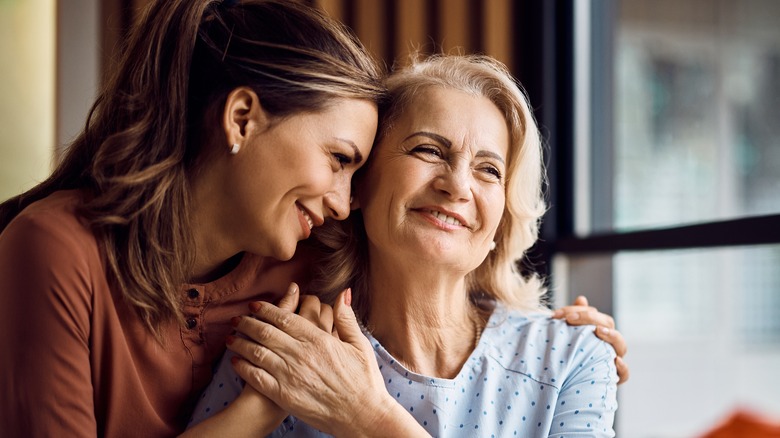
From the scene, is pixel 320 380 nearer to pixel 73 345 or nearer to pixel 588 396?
pixel 73 345

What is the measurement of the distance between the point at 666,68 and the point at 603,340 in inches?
149

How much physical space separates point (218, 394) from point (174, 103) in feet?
1.99

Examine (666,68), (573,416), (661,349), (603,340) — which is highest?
(666,68)

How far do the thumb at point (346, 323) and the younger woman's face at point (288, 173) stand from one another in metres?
0.15

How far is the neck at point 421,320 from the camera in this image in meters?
1.74

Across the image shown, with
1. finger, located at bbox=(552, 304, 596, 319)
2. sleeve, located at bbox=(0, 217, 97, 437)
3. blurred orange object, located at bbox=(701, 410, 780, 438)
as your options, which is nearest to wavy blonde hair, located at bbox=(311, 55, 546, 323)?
finger, located at bbox=(552, 304, 596, 319)

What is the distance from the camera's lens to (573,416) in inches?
63.9

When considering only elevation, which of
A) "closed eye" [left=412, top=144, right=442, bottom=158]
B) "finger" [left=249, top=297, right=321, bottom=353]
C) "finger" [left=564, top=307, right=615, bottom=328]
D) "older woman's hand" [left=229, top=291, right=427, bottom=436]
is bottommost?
"older woman's hand" [left=229, top=291, right=427, bottom=436]

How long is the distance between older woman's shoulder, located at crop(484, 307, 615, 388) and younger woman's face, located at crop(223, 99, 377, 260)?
0.52 meters

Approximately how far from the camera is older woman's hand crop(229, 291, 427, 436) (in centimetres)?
151

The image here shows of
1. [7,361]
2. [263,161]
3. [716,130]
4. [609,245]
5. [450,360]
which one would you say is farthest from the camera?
[716,130]

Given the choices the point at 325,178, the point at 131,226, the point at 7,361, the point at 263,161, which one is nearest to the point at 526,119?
the point at 325,178

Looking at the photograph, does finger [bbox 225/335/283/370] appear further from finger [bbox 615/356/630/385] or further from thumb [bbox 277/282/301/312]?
finger [bbox 615/356/630/385]

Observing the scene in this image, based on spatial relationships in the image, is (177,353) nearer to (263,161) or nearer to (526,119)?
(263,161)
